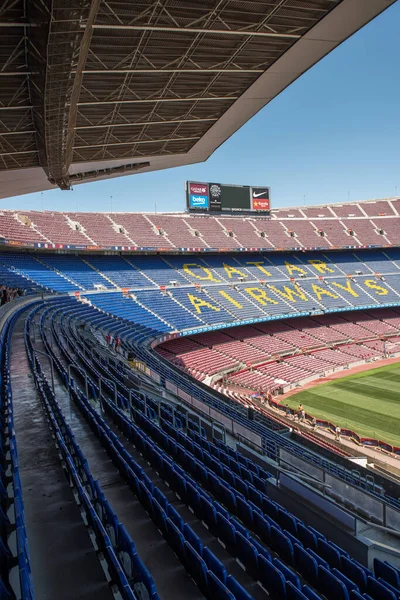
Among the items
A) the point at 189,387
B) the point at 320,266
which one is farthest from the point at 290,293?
the point at 189,387

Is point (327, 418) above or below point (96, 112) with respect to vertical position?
below

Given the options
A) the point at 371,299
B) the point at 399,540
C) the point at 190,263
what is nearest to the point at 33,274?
the point at 190,263

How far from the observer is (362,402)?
2530 cm

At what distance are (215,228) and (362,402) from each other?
24311 mm

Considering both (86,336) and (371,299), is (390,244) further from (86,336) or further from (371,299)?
(86,336)

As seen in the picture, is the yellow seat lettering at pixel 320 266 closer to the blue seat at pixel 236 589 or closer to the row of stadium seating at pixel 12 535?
the row of stadium seating at pixel 12 535

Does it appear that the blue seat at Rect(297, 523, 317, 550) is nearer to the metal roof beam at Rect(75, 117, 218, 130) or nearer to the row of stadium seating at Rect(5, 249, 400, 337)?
the metal roof beam at Rect(75, 117, 218, 130)

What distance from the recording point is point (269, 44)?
10883mm

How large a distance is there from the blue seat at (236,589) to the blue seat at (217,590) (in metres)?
0.16

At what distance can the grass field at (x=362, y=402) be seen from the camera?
21.3m

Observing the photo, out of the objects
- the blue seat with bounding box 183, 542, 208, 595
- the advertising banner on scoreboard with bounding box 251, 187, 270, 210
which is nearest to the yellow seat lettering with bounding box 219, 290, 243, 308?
the advertising banner on scoreboard with bounding box 251, 187, 270, 210

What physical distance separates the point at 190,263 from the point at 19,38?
3223cm

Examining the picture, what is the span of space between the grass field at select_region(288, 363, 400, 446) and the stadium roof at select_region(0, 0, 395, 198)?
606 inches

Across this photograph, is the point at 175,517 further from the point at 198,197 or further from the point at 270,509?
the point at 198,197
